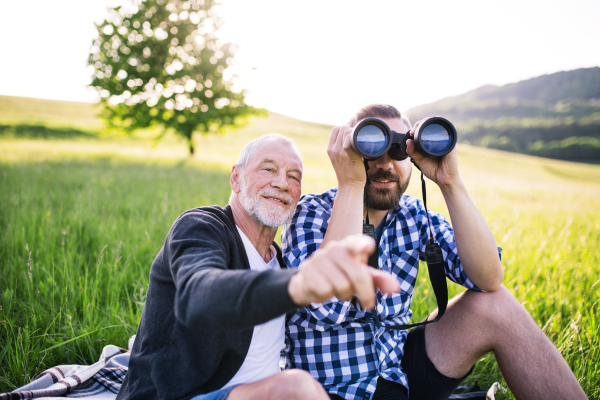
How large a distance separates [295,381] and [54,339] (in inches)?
75.8

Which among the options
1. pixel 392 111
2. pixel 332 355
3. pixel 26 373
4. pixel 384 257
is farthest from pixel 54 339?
pixel 392 111

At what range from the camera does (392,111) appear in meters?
1.96

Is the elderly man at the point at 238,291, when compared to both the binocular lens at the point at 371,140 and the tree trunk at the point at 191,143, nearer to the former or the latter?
the binocular lens at the point at 371,140

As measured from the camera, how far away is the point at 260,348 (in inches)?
58.6

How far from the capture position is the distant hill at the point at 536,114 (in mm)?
63666

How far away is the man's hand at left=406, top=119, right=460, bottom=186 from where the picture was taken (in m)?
1.66

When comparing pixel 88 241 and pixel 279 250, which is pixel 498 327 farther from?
pixel 88 241

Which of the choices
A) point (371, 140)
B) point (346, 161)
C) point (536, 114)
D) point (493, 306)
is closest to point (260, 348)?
point (346, 161)

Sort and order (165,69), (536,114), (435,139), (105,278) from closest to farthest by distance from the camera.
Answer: (435,139) < (105,278) < (165,69) < (536,114)

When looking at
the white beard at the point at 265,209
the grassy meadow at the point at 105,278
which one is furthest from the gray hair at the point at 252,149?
the grassy meadow at the point at 105,278

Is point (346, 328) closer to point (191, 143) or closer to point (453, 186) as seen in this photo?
point (453, 186)

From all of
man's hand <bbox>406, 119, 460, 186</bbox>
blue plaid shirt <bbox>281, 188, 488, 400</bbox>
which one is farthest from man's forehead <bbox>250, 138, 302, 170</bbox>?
man's hand <bbox>406, 119, 460, 186</bbox>

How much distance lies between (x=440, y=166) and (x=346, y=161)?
477mm

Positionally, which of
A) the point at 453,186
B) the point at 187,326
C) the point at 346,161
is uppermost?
the point at 346,161
